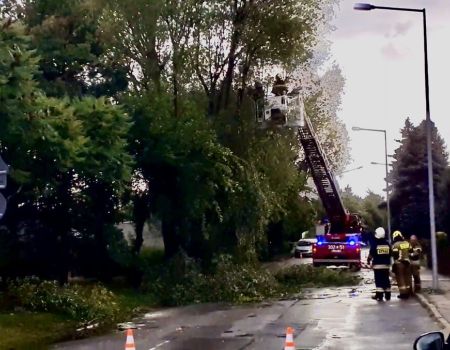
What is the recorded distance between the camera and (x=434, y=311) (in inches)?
804

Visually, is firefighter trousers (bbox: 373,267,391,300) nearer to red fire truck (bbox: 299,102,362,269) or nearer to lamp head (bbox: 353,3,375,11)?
lamp head (bbox: 353,3,375,11)

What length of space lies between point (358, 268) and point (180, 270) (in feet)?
48.8

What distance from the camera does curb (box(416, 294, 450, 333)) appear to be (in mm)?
17678

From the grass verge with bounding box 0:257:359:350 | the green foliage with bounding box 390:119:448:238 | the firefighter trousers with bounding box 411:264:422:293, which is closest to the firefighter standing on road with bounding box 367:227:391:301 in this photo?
the firefighter trousers with bounding box 411:264:422:293

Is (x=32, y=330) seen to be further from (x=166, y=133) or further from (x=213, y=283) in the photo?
(x=166, y=133)

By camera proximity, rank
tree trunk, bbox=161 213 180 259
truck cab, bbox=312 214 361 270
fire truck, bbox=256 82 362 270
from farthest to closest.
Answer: truck cab, bbox=312 214 361 270 < fire truck, bbox=256 82 362 270 < tree trunk, bbox=161 213 180 259

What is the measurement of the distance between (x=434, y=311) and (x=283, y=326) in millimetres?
3819

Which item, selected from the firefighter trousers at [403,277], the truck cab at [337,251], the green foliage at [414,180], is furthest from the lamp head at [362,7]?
the green foliage at [414,180]

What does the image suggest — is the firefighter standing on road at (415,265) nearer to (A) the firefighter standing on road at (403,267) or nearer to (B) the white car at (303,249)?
(A) the firefighter standing on road at (403,267)

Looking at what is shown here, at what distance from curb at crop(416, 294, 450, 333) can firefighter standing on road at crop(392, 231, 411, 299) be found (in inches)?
18.3

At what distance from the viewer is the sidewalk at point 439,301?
61.4 feet

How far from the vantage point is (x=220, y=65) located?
31391 millimetres

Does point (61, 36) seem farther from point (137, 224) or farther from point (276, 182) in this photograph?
point (276, 182)

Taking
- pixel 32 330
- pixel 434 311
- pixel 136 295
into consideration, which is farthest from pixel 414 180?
pixel 32 330
